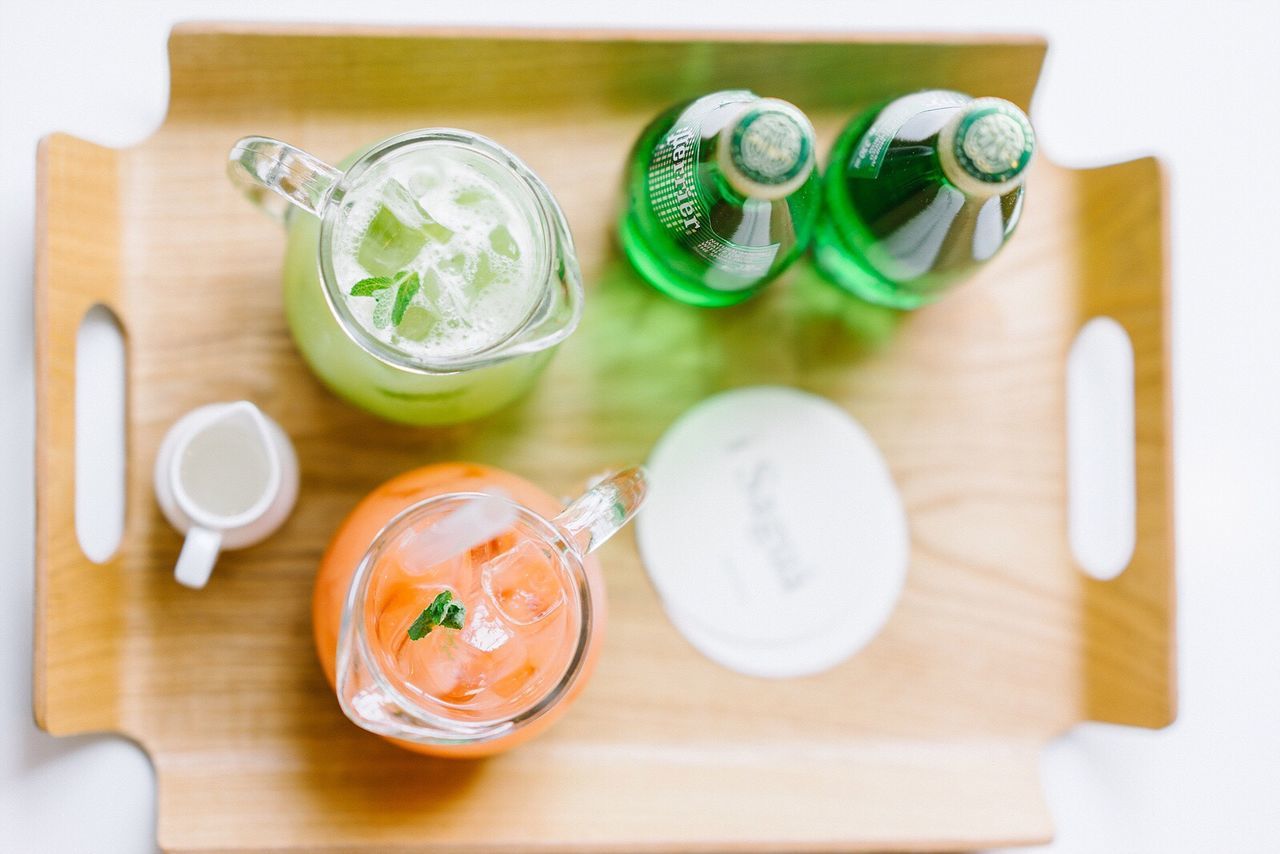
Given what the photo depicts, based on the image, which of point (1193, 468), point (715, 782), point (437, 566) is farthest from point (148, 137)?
point (1193, 468)

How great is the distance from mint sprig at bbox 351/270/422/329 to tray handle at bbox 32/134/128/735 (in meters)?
0.27

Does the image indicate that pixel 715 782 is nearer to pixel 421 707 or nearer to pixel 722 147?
pixel 421 707

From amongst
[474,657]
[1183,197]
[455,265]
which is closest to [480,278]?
[455,265]

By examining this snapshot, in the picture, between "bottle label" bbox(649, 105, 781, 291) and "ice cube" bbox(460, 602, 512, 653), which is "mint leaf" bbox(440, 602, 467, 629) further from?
"bottle label" bbox(649, 105, 781, 291)

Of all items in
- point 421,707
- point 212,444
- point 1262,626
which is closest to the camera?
point 421,707

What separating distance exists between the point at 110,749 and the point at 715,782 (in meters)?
0.47

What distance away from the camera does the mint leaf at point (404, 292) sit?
0.58 m

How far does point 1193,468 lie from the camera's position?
917 mm

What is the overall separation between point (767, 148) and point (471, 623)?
A: 1.05 ft

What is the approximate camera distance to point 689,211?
0.64m

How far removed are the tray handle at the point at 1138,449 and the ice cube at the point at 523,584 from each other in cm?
48

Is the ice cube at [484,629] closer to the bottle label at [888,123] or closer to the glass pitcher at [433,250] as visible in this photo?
the glass pitcher at [433,250]

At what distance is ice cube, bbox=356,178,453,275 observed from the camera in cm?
59

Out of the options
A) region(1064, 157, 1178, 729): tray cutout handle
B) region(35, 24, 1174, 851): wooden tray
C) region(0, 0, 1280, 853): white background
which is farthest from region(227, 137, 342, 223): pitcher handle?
region(1064, 157, 1178, 729): tray cutout handle
